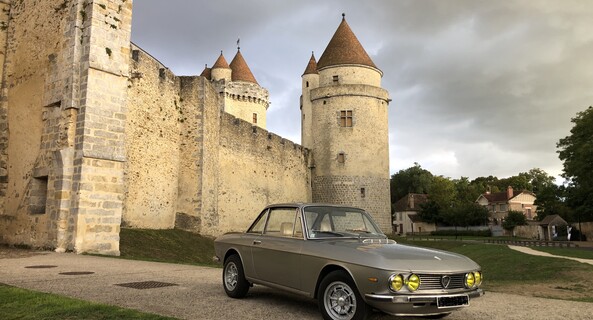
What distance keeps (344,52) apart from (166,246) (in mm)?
25289

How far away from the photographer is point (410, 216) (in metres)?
67.7

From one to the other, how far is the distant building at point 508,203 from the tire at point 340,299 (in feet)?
239

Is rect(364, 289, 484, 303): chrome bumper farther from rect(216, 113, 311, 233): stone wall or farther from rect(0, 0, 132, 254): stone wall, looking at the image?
rect(216, 113, 311, 233): stone wall

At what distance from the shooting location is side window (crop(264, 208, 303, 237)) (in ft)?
18.3

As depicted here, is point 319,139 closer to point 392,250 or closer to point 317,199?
point 317,199

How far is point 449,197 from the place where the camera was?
65.1m

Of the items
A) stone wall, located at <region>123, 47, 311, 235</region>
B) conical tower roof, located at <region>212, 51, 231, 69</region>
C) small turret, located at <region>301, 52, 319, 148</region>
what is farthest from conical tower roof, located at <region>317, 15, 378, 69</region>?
stone wall, located at <region>123, 47, 311, 235</region>

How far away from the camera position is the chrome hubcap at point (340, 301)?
4477 mm

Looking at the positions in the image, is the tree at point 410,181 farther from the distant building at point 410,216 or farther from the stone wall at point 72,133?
the stone wall at point 72,133

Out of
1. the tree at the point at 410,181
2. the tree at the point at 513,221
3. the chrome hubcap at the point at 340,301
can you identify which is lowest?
the chrome hubcap at the point at 340,301

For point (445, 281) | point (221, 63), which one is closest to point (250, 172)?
point (221, 63)

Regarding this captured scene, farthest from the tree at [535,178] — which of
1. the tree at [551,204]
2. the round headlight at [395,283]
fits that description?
the round headlight at [395,283]

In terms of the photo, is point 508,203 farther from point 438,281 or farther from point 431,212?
point 438,281

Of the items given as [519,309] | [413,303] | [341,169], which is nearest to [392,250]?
[413,303]
